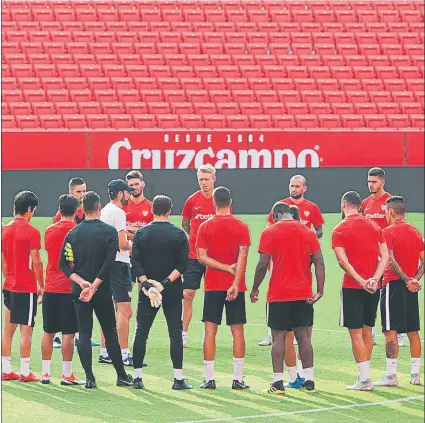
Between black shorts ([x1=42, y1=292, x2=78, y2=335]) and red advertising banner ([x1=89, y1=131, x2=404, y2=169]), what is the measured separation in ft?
47.3

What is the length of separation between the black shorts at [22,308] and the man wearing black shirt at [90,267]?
0.49 metres

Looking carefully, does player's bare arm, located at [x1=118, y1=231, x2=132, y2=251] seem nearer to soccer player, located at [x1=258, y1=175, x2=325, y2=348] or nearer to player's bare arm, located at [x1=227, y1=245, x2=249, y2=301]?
player's bare arm, located at [x1=227, y1=245, x2=249, y2=301]

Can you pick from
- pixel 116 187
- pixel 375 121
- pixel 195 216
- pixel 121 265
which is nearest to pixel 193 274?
pixel 195 216

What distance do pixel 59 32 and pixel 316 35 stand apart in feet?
23.9

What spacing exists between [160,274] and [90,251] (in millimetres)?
638

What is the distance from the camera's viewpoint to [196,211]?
1082 centimetres

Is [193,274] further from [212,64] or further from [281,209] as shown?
[212,64]

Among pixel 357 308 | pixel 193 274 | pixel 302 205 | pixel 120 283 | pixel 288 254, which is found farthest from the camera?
pixel 193 274

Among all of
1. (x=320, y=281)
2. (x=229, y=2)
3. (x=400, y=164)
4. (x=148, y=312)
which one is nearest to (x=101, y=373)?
(x=148, y=312)

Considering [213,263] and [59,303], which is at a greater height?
[213,263]

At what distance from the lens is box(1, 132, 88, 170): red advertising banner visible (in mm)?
23344

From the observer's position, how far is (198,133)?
23.9m

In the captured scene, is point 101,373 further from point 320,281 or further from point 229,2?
point 229,2

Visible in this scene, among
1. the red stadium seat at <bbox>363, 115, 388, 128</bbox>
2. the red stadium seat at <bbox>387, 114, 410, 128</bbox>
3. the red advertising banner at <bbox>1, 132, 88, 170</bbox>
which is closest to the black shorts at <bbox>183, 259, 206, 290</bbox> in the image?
the red advertising banner at <bbox>1, 132, 88, 170</bbox>
